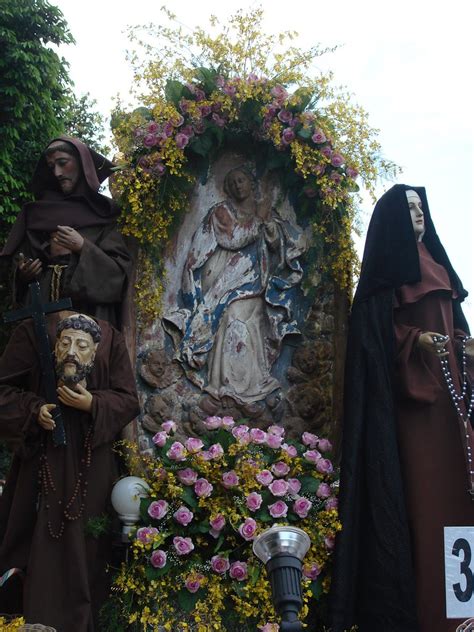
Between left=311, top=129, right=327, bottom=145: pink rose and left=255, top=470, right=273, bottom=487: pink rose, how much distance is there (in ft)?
7.38

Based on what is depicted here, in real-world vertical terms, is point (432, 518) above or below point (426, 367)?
below

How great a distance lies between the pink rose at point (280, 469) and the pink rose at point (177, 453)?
1.82 ft

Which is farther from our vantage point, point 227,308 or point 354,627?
point 227,308

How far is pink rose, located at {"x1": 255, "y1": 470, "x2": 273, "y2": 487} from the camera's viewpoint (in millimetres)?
5039

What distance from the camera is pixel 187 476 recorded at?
16.5 feet

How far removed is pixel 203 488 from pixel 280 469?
52 centimetres

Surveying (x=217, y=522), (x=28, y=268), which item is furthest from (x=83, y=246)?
(x=217, y=522)

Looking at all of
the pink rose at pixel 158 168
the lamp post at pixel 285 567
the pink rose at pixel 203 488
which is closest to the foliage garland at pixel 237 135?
the pink rose at pixel 158 168

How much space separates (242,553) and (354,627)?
738mm

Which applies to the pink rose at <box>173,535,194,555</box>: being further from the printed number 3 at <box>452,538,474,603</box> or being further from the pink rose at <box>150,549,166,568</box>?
the printed number 3 at <box>452,538,474,603</box>

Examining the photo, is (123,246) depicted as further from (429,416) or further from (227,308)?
(429,416)

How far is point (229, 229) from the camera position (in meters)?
6.12

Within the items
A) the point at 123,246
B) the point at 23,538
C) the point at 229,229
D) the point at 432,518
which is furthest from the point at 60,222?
the point at 432,518

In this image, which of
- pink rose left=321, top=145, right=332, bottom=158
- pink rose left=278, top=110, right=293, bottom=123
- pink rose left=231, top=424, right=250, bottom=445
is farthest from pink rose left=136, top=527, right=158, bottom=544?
pink rose left=278, top=110, right=293, bottom=123
